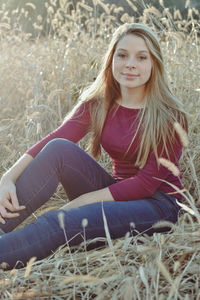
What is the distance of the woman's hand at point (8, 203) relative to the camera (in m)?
1.68

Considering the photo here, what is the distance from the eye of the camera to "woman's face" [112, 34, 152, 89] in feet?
6.17

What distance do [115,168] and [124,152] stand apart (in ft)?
0.52

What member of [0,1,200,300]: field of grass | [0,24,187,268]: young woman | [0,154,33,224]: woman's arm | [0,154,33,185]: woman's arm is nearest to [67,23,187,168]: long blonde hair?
[0,24,187,268]: young woman

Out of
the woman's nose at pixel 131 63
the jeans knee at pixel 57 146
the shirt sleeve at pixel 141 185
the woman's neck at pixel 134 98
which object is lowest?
the shirt sleeve at pixel 141 185

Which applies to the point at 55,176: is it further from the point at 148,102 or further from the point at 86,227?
the point at 148,102

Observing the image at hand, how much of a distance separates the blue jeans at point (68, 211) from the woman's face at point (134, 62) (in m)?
0.41

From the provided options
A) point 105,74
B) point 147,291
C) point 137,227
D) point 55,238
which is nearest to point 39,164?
point 55,238

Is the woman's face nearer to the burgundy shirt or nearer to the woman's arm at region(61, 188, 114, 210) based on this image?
the burgundy shirt

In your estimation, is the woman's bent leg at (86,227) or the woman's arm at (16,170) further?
the woman's arm at (16,170)

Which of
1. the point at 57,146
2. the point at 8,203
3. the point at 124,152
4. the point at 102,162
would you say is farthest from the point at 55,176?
the point at 102,162

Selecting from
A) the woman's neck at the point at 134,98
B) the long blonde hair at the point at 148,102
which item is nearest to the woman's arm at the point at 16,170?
the long blonde hair at the point at 148,102

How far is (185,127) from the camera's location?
1.87 m

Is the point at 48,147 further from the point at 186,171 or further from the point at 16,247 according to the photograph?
the point at 186,171

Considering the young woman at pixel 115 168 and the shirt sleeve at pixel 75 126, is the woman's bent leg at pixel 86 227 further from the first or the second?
the shirt sleeve at pixel 75 126
